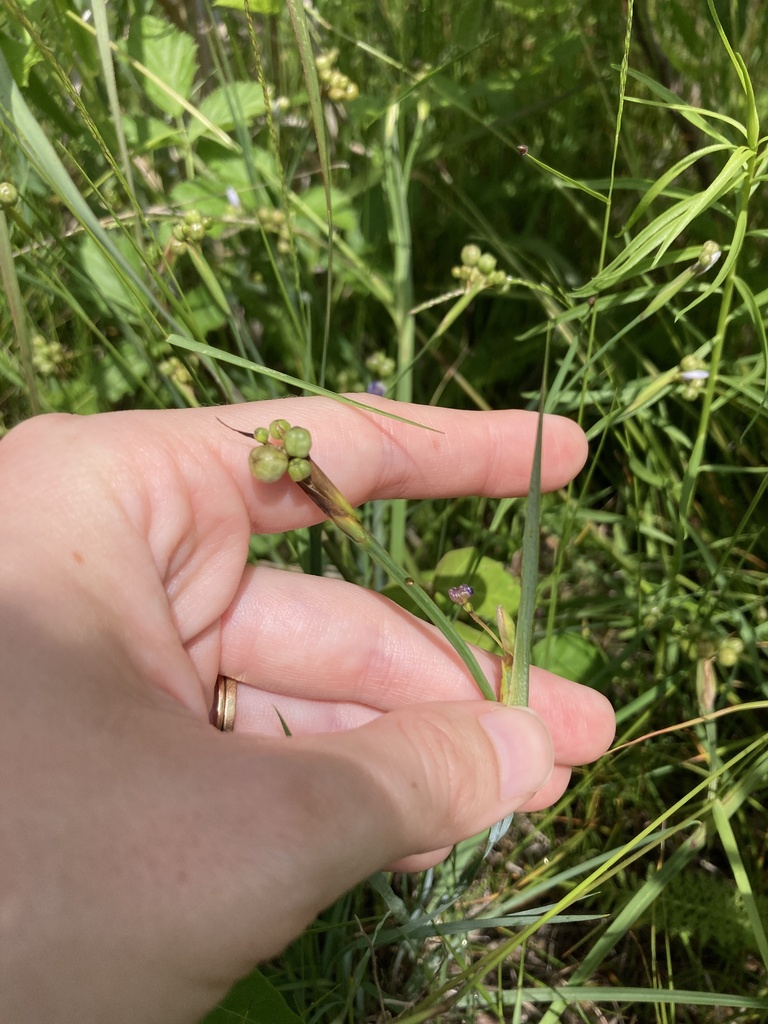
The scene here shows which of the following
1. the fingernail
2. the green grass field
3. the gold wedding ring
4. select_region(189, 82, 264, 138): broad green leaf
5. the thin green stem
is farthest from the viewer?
select_region(189, 82, 264, 138): broad green leaf

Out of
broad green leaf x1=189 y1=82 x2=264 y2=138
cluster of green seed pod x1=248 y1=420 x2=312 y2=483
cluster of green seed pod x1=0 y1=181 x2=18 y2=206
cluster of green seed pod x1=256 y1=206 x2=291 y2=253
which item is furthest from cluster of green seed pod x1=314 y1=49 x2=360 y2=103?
cluster of green seed pod x1=248 y1=420 x2=312 y2=483

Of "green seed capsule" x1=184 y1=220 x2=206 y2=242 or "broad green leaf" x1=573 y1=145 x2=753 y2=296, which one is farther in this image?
"green seed capsule" x1=184 y1=220 x2=206 y2=242

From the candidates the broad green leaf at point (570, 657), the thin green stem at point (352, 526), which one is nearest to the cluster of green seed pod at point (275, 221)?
the thin green stem at point (352, 526)

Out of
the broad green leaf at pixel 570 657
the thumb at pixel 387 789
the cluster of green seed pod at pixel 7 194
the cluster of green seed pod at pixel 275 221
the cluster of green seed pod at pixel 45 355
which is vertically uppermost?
the cluster of green seed pod at pixel 7 194

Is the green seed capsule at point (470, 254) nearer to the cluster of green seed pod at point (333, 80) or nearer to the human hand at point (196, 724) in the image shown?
the human hand at point (196, 724)

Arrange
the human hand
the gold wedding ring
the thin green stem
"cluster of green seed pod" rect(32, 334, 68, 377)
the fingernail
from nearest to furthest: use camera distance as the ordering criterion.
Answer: the human hand → the thin green stem → the fingernail → the gold wedding ring → "cluster of green seed pod" rect(32, 334, 68, 377)

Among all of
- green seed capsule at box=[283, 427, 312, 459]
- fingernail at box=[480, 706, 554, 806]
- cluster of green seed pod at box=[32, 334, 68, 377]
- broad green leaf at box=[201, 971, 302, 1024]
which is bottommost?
broad green leaf at box=[201, 971, 302, 1024]

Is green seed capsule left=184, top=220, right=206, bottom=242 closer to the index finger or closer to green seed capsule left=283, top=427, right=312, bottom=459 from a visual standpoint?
the index finger

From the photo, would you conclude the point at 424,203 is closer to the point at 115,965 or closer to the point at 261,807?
the point at 261,807
